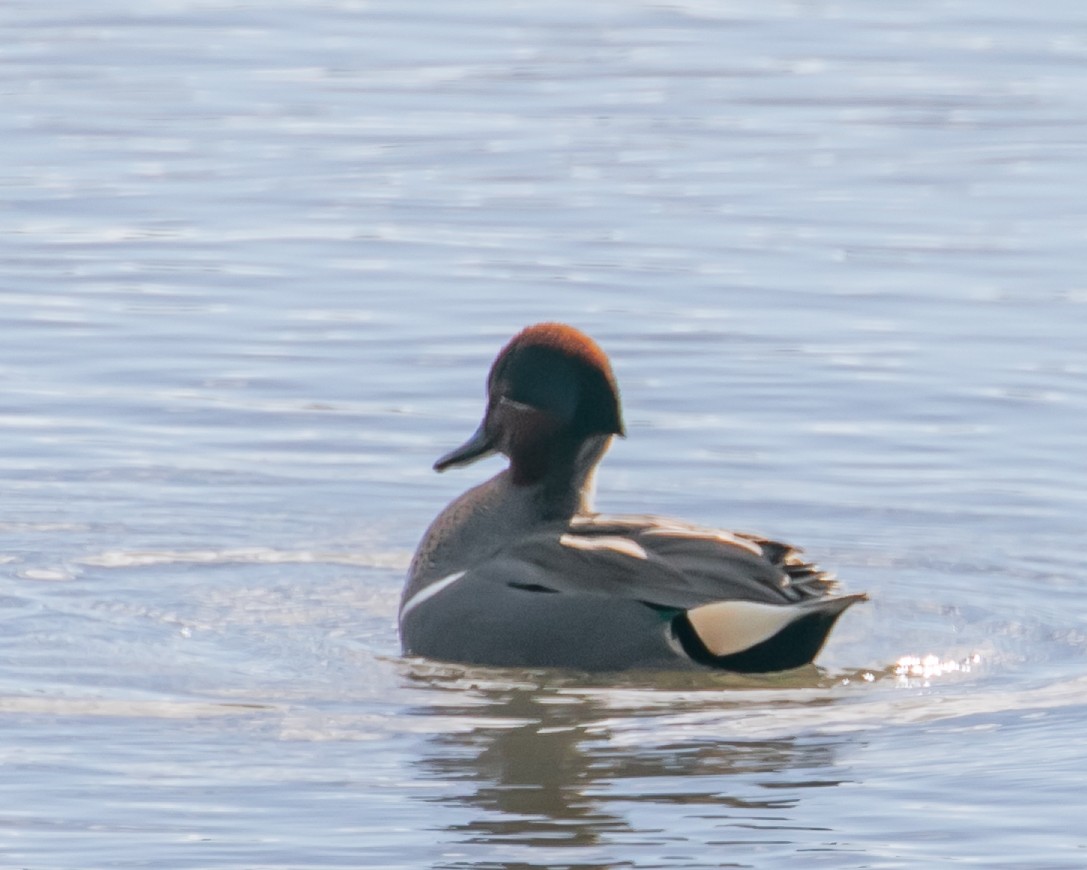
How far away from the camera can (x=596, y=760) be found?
798 cm

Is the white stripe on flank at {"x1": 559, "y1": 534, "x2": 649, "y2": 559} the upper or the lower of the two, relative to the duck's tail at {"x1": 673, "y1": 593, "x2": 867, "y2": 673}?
upper

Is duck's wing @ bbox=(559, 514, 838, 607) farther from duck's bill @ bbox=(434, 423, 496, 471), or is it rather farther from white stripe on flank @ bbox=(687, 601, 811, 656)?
duck's bill @ bbox=(434, 423, 496, 471)

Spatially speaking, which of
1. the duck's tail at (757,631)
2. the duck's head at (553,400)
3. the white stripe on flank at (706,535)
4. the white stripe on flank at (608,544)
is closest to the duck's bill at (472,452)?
the duck's head at (553,400)

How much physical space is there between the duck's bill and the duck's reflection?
978 millimetres

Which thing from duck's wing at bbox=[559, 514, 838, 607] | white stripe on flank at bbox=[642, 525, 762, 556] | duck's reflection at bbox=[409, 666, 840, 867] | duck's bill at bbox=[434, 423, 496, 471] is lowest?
duck's reflection at bbox=[409, 666, 840, 867]

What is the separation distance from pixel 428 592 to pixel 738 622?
3.71 feet

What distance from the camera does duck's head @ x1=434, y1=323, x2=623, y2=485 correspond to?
9.34m

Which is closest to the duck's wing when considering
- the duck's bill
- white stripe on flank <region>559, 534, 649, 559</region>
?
white stripe on flank <region>559, 534, 649, 559</region>

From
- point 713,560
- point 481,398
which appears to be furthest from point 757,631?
point 481,398

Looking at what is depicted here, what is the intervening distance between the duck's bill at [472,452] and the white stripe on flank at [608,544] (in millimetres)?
669

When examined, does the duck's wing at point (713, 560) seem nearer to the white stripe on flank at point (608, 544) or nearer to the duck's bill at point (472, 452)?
the white stripe on flank at point (608, 544)

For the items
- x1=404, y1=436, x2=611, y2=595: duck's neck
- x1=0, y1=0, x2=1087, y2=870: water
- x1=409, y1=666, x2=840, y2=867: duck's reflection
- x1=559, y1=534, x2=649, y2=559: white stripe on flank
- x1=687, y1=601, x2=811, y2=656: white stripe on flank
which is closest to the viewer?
x1=409, y1=666, x2=840, y2=867: duck's reflection

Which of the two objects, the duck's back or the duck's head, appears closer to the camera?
the duck's back

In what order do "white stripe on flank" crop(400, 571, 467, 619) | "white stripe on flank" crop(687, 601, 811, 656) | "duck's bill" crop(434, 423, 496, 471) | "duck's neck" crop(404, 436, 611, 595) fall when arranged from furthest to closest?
"duck's bill" crop(434, 423, 496, 471), "duck's neck" crop(404, 436, 611, 595), "white stripe on flank" crop(400, 571, 467, 619), "white stripe on flank" crop(687, 601, 811, 656)
